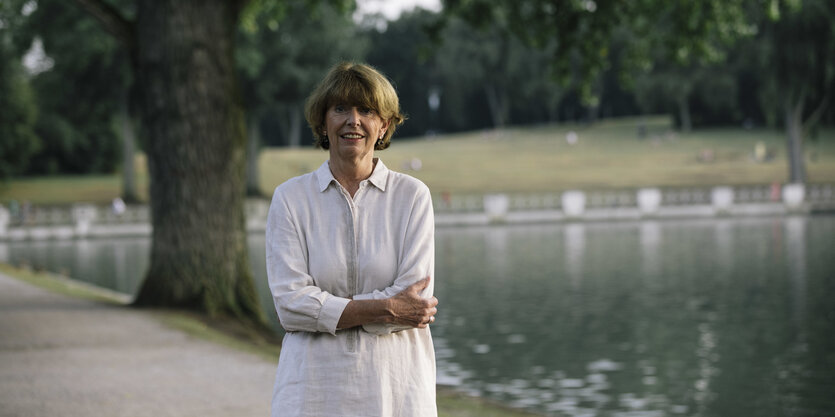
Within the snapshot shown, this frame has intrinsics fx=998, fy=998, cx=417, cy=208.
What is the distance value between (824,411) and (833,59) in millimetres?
38174

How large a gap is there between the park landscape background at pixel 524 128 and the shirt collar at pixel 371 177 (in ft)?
19.9

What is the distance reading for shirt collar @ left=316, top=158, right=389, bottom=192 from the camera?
10.7ft

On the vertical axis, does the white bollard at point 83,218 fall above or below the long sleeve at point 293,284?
below

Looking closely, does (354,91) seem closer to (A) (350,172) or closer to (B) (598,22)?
(A) (350,172)

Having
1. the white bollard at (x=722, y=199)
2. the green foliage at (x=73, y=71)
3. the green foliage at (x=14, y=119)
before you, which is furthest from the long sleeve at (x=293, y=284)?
the green foliage at (x=14, y=119)

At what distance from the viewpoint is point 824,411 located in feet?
27.8

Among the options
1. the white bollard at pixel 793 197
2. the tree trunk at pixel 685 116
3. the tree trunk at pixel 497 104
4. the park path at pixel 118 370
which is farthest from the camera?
the tree trunk at pixel 497 104

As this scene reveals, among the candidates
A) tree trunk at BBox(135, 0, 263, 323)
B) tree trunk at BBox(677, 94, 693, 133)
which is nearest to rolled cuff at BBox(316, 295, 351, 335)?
tree trunk at BBox(135, 0, 263, 323)

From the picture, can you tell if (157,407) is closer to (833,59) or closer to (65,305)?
(65,305)

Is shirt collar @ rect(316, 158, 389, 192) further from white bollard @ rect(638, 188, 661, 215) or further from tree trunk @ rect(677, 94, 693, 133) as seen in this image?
tree trunk @ rect(677, 94, 693, 133)

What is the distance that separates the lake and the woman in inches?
226

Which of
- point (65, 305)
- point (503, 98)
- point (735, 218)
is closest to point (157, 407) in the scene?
point (65, 305)

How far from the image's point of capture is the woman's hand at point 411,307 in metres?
3.16

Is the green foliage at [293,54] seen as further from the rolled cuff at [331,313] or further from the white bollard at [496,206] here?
the rolled cuff at [331,313]
